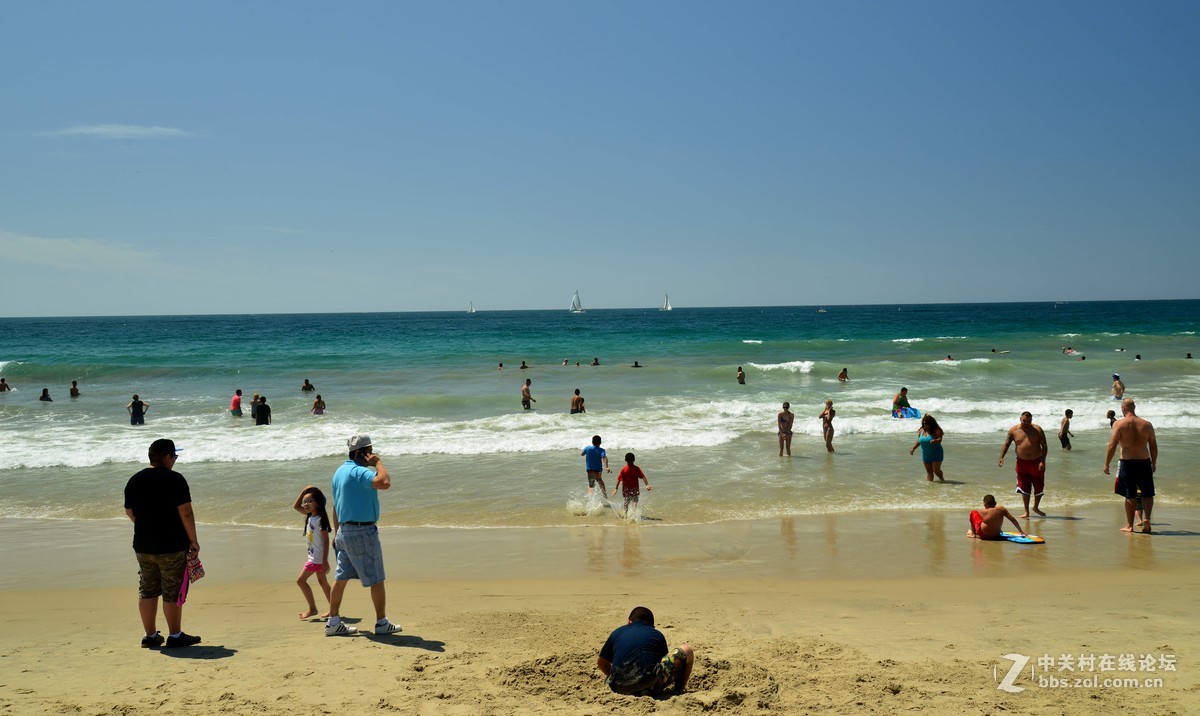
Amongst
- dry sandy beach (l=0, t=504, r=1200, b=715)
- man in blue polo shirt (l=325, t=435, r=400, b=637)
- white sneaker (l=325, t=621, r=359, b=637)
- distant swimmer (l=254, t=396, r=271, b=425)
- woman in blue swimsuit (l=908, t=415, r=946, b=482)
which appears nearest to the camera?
dry sandy beach (l=0, t=504, r=1200, b=715)

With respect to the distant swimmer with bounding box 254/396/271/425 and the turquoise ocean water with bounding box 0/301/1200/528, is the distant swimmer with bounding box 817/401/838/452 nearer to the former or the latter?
the turquoise ocean water with bounding box 0/301/1200/528

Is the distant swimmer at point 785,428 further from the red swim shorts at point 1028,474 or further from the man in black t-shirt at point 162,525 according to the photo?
the man in black t-shirt at point 162,525

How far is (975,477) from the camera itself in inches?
550

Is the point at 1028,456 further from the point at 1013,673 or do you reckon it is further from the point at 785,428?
the point at 1013,673

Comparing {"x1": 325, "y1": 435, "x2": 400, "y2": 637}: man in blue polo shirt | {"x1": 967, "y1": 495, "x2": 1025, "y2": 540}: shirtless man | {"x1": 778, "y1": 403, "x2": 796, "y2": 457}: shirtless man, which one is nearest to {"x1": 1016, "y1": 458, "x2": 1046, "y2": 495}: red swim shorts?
{"x1": 967, "y1": 495, "x2": 1025, "y2": 540}: shirtless man

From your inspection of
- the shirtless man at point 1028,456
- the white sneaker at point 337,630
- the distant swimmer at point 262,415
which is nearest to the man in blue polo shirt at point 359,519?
the white sneaker at point 337,630

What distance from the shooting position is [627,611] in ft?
22.8

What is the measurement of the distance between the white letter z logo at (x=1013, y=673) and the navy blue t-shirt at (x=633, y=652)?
2.27 m

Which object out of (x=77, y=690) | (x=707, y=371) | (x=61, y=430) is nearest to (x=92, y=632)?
(x=77, y=690)

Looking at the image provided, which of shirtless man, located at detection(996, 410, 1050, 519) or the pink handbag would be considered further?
shirtless man, located at detection(996, 410, 1050, 519)

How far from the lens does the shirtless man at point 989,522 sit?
9.54 meters

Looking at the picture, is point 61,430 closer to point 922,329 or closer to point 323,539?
point 323,539

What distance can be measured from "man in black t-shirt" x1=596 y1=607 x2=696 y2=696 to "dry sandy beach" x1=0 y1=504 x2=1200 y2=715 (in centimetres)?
14

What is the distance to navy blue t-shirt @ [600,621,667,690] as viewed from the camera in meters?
4.99
